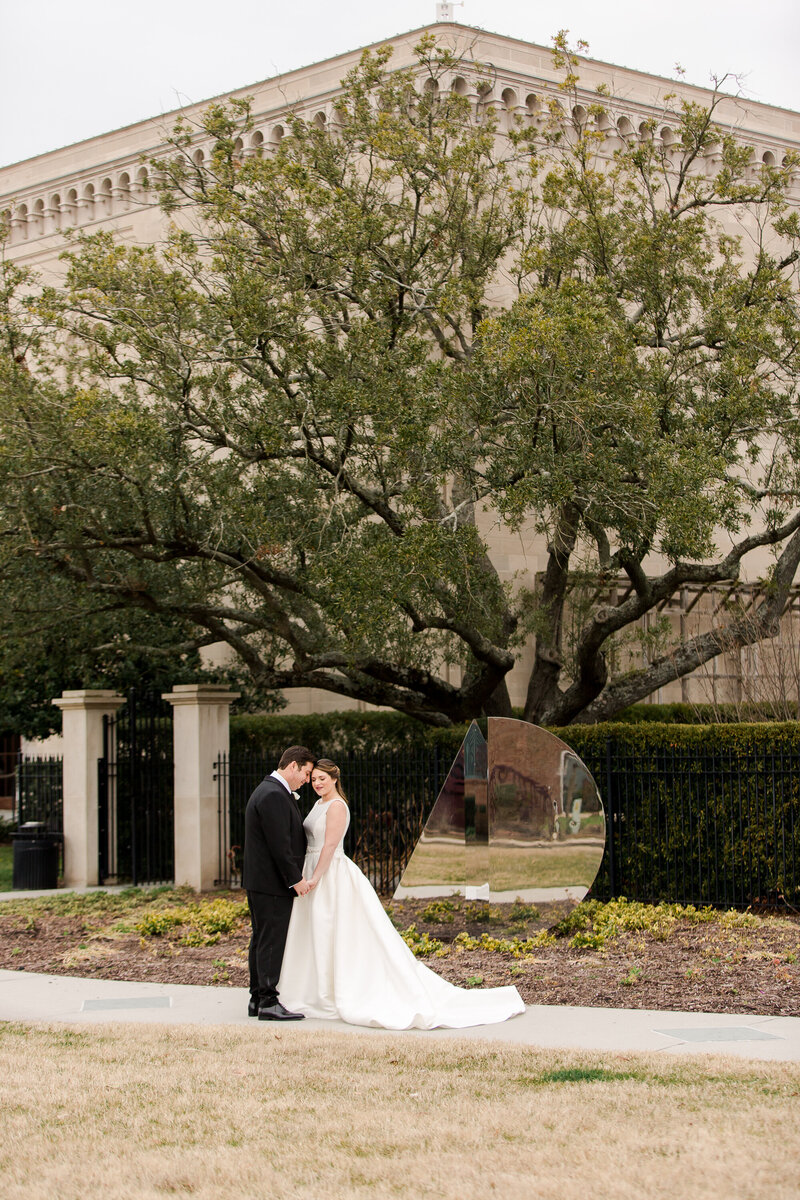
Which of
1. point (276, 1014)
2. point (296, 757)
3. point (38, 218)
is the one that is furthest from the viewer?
point (38, 218)

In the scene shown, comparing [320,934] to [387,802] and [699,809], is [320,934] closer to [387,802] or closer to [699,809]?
[699,809]

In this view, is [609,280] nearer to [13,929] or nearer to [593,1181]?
[13,929]

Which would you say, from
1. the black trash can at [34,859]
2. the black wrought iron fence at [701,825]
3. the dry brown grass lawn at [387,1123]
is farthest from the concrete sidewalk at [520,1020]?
the black trash can at [34,859]

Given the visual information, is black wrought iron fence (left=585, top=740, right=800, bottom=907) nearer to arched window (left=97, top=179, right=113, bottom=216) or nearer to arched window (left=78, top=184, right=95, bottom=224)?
arched window (left=97, top=179, right=113, bottom=216)

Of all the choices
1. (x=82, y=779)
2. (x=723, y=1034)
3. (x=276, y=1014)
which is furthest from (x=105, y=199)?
(x=723, y=1034)

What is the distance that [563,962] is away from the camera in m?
9.72

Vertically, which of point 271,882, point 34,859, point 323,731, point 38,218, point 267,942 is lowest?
point 267,942

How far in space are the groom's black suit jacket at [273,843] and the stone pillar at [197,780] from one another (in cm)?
725

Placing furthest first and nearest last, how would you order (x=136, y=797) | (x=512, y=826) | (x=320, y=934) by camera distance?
1. (x=136, y=797)
2. (x=512, y=826)
3. (x=320, y=934)

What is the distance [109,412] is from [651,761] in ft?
21.4

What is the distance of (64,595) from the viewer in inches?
596

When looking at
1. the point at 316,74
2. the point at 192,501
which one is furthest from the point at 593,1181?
the point at 316,74

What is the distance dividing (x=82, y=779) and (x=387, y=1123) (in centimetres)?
1161

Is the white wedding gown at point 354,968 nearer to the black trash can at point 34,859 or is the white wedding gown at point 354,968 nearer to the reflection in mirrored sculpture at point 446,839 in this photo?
the reflection in mirrored sculpture at point 446,839
